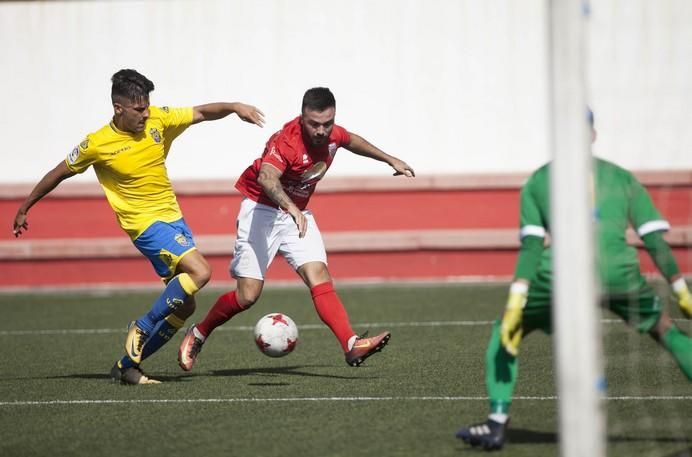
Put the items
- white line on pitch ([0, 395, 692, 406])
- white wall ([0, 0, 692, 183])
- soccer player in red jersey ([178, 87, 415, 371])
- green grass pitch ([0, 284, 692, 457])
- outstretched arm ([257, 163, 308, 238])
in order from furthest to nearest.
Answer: white wall ([0, 0, 692, 183]), soccer player in red jersey ([178, 87, 415, 371]), outstretched arm ([257, 163, 308, 238]), white line on pitch ([0, 395, 692, 406]), green grass pitch ([0, 284, 692, 457])

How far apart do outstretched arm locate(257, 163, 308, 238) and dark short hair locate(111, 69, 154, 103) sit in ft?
3.23

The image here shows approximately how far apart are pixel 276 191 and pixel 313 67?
33.4ft

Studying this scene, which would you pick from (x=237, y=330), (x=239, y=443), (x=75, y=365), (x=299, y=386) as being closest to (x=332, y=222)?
(x=237, y=330)

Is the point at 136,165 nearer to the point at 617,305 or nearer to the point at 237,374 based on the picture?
the point at 237,374

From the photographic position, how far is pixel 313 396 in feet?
26.2

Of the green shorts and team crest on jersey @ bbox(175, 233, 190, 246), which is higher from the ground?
team crest on jersey @ bbox(175, 233, 190, 246)

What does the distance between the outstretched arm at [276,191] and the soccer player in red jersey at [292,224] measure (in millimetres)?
10

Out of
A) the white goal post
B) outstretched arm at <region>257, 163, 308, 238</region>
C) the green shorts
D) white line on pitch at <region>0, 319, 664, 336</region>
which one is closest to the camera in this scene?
the white goal post

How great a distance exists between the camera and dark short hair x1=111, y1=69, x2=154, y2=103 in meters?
8.62

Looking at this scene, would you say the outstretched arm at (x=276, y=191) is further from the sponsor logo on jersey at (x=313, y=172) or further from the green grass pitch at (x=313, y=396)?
the green grass pitch at (x=313, y=396)

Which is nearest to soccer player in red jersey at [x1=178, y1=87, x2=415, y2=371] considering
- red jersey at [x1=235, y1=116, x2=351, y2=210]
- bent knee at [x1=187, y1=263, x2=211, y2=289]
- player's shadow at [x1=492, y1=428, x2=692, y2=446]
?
red jersey at [x1=235, y1=116, x2=351, y2=210]

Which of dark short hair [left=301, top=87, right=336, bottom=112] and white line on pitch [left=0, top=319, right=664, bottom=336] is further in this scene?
white line on pitch [left=0, top=319, right=664, bottom=336]

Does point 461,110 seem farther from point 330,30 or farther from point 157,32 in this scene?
point 157,32

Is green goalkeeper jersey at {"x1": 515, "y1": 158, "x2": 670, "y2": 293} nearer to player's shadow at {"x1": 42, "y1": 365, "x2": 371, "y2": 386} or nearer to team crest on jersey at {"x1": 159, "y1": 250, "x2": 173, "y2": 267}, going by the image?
player's shadow at {"x1": 42, "y1": 365, "x2": 371, "y2": 386}
